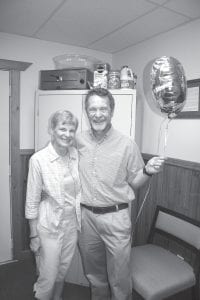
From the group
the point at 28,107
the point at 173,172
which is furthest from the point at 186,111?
the point at 28,107

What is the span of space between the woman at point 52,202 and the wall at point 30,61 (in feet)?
3.29

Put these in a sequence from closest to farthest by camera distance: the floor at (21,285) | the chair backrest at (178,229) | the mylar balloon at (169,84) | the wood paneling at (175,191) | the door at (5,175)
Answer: the mylar balloon at (169,84), the chair backrest at (178,229), the wood paneling at (175,191), the floor at (21,285), the door at (5,175)

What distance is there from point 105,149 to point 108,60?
1599 mm

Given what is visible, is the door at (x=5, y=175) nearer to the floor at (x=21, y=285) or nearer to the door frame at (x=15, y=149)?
the door frame at (x=15, y=149)

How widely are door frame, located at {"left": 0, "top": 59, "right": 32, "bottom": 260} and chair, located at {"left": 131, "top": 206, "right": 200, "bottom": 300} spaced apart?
129cm

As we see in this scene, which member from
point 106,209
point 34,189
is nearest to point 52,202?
point 34,189

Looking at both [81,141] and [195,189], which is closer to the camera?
[81,141]

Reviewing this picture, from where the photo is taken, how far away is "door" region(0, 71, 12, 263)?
2.46 meters

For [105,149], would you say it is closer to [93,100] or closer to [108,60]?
[93,100]

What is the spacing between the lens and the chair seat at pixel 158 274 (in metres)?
1.59

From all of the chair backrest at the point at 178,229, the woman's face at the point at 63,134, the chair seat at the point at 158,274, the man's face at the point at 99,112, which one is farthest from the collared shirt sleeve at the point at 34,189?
the chair backrest at the point at 178,229

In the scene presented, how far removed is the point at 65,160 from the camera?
1723 mm

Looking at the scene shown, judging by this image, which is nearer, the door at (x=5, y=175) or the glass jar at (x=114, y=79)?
the glass jar at (x=114, y=79)

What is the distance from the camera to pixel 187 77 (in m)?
2.09
